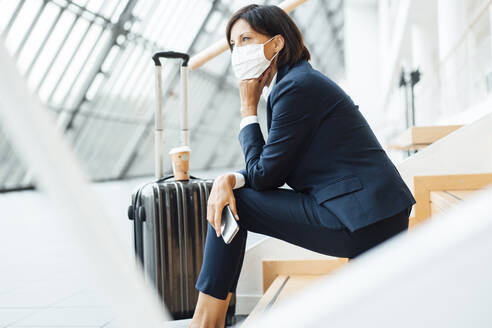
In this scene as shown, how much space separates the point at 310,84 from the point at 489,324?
36.5 inches

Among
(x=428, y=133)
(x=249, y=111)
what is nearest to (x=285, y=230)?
(x=249, y=111)

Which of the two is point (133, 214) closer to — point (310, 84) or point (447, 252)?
point (310, 84)

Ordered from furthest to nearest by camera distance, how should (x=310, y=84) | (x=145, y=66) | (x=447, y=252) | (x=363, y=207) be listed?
1. (x=145, y=66)
2. (x=310, y=84)
3. (x=363, y=207)
4. (x=447, y=252)

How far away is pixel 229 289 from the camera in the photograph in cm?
140

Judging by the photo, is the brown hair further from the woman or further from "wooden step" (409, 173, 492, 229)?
"wooden step" (409, 173, 492, 229)

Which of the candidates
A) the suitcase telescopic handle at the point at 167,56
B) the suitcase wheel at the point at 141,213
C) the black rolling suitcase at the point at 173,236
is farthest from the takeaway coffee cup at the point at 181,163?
the suitcase telescopic handle at the point at 167,56

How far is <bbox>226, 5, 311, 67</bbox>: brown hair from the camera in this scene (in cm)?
145

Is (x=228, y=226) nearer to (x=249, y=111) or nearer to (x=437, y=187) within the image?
(x=249, y=111)

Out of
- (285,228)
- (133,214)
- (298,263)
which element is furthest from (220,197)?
(298,263)

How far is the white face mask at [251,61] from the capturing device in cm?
147

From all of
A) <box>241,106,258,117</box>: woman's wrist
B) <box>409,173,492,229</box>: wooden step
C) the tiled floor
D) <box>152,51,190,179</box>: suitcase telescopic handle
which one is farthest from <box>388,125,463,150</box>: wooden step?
the tiled floor

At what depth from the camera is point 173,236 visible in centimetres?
171

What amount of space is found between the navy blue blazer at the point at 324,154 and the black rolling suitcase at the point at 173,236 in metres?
0.43

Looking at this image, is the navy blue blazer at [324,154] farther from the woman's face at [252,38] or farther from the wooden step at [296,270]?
the wooden step at [296,270]
